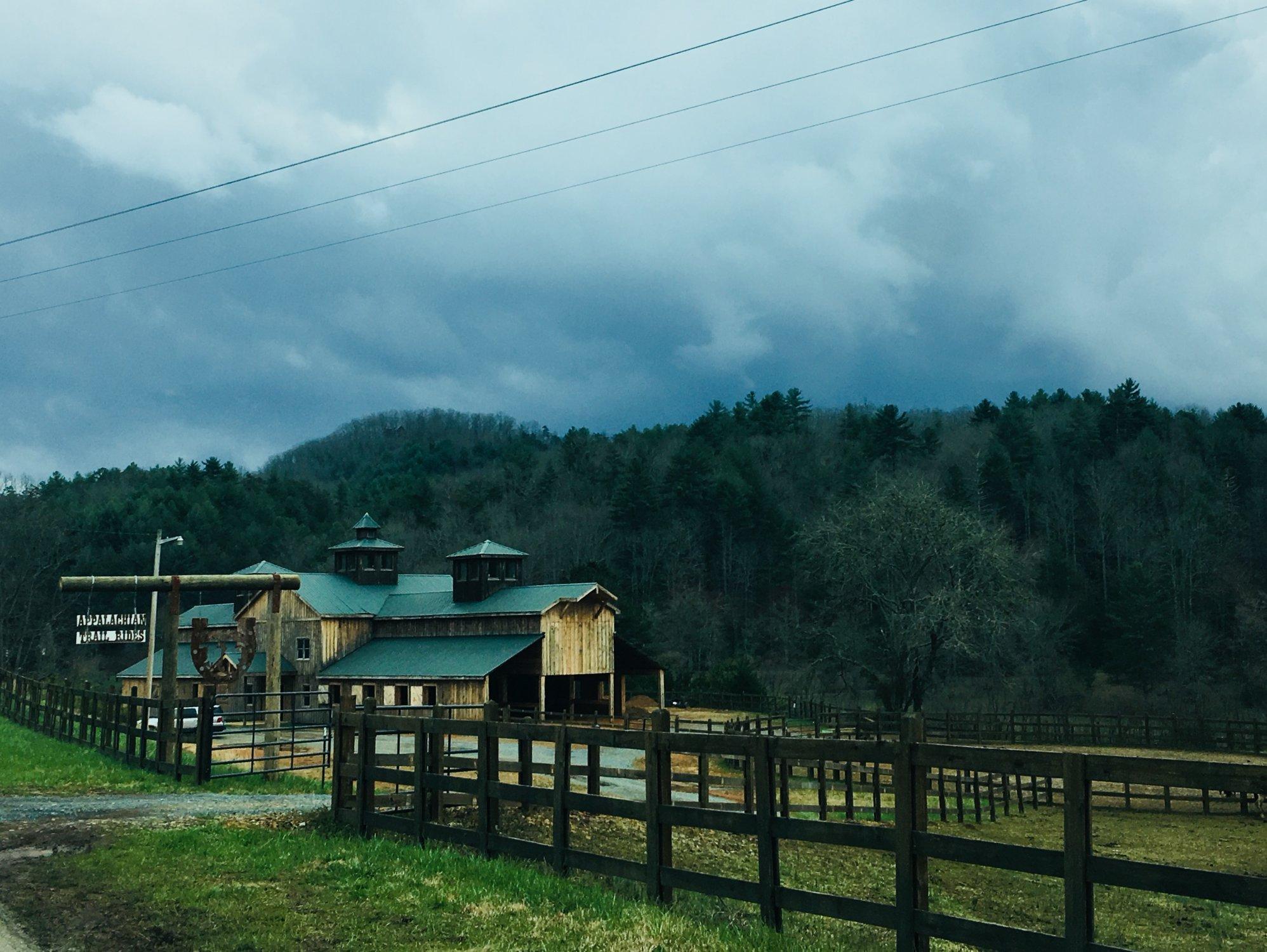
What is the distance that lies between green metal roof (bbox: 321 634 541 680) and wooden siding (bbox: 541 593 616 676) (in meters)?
1.07

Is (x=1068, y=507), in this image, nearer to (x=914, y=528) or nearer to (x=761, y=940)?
(x=914, y=528)

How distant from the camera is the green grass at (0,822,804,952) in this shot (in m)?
8.12

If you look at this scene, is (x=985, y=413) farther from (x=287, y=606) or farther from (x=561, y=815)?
(x=561, y=815)

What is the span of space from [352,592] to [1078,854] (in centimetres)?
5688

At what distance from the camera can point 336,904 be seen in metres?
9.47

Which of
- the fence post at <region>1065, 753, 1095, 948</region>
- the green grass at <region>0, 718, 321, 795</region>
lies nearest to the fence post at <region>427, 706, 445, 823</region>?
the fence post at <region>1065, 753, 1095, 948</region>

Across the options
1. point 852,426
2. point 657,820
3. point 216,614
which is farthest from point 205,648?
point 852,426

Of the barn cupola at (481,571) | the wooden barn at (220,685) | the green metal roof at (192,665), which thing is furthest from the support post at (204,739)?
the barn cupola at (481,571)

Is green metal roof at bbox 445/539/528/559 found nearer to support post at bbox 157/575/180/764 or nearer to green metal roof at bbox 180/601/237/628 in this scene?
green metal roof at bbox 180/601/237/628

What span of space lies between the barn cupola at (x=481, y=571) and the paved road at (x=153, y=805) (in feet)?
120

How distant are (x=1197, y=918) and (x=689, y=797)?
14138 millimetres

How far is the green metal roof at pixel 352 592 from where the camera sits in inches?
2245

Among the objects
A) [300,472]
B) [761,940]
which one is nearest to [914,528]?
[761,940]

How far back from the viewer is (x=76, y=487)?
14175 centimetres
